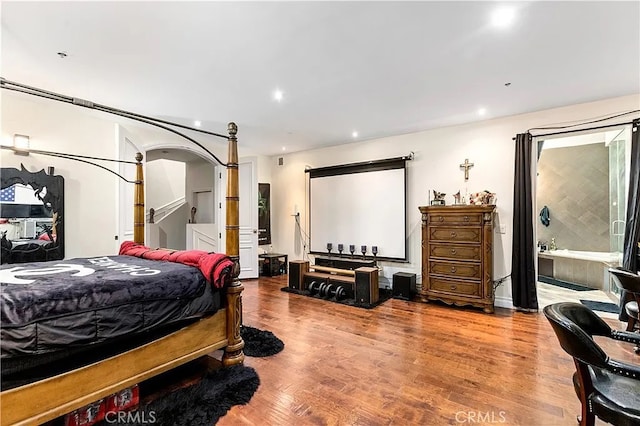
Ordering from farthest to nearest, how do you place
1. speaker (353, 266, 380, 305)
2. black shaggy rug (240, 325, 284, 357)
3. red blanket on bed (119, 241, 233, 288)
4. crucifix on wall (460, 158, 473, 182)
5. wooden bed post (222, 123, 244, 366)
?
1. crucifix on wall (460, 158, 473, 182)
2. speaker (353, 266, 380, 305)
3. black shaggy rug (240, 325, 284, 357)
4. wooden bed post (222, 123, 244, 366)
5. red blanket on bed (119, 241, 233, 288)

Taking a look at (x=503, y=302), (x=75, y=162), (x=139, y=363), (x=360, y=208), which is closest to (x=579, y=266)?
(x=503, y=302)

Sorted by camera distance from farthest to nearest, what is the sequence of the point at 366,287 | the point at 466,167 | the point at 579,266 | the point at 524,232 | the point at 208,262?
the point at 579,266
the point at 466,167
the point at 366,287
the point at 524,232
the point at 208,262

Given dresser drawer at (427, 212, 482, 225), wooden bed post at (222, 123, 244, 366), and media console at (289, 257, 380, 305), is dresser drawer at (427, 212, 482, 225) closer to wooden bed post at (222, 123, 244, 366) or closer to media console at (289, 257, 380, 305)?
media console at (289, 257, 380, 305)

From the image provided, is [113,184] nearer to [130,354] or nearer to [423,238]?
[130,354]

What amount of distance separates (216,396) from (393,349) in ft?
5.37

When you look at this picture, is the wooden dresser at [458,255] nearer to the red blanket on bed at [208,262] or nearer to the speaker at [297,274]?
the speaker at [297,274]

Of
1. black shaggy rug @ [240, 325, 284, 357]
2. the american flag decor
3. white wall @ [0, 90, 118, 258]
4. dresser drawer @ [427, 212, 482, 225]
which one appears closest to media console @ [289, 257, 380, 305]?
dresser drawer @ [427, 212, 482, 225]

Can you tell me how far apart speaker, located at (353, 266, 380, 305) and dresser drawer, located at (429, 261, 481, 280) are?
0.85m

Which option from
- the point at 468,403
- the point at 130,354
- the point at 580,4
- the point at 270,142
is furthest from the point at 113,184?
the point at 580,4

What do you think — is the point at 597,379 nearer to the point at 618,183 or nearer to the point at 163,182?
the point at 618,183

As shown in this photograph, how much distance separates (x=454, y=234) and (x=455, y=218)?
0.23 m

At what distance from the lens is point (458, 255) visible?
4.29 m

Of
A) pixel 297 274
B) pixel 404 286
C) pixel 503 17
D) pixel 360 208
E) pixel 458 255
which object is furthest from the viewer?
pixel 360 208

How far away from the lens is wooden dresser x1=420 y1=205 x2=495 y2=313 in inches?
162
